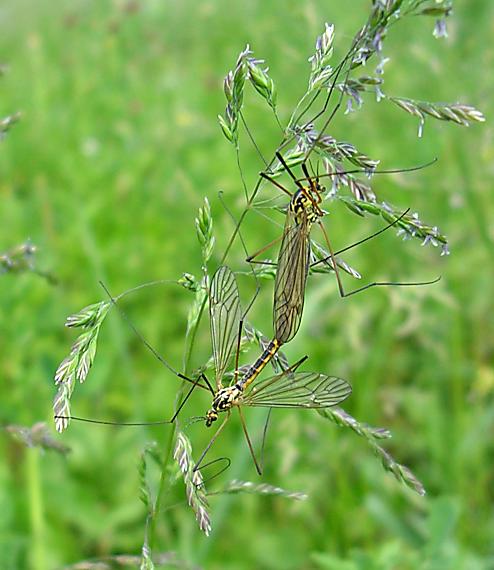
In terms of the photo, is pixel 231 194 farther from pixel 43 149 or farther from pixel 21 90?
pixel 21 90

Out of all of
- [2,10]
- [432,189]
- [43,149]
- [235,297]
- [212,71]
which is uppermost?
[2,10]

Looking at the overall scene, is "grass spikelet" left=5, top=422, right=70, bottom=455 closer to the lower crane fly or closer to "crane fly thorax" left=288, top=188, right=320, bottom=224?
→ the lower crane fly

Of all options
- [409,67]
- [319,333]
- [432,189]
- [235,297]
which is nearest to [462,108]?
[235,297]

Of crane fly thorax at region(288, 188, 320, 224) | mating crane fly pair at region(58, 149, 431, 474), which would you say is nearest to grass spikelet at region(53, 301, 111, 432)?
mating crane fly pair at region(58, 149, 431, 474)

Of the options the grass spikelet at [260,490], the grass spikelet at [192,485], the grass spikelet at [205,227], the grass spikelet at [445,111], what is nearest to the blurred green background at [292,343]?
the grass spikelet at [260,490]

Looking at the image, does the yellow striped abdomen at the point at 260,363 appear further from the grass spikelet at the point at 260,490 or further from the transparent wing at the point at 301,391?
the grass spikelet at the point at 260,490

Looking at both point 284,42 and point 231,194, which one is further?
point 231,194

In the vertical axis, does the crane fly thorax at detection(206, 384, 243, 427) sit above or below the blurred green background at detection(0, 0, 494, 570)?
below

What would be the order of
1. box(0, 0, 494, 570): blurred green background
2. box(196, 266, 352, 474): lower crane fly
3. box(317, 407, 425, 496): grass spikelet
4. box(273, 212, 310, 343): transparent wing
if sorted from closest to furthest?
box(317, 407, 425, 496): grass spikelet, box(196, 266, 352, 474): lower crane fly, box(273, 212, 310, 343): transparent wing, box(0, 0, 494, 570): blurred green background

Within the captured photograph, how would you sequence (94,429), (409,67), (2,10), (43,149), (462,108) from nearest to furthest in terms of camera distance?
1. (462,108)
2. (94,429)
3. (409,67)
4. (43,149)
5. (2,10)
